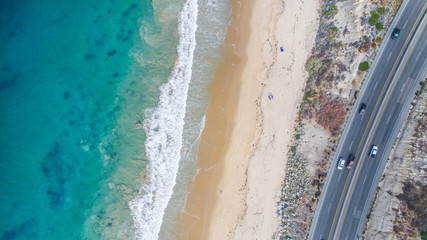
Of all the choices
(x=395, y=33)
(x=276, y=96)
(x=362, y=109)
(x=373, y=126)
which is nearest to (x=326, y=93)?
(x=362, y=109)

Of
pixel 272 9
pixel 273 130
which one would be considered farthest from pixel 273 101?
pixel 272 9

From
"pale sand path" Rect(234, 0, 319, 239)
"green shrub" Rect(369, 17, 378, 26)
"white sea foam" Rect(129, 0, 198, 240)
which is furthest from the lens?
"pale sand path" Rect(234, 0, 319, 239)

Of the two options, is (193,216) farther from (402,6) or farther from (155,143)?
(402,6)

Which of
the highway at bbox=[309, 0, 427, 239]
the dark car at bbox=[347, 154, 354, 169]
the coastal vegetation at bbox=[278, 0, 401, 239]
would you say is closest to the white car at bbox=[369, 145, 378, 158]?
the highway at bbox=[309, 0, 427, 239]

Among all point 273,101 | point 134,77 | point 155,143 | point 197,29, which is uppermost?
point 197,29

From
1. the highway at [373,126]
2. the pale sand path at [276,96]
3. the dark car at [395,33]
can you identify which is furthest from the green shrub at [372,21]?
the pale sand path at [276,96]

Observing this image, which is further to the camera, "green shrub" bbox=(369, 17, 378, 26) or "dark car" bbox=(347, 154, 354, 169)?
"dark car" bbox=(347, 154, 354, 169)

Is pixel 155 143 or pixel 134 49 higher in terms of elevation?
pixel 134 49

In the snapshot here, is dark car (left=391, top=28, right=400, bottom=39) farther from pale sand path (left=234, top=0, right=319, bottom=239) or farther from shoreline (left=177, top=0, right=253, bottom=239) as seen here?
shoreline (left=177, top=0, right=253, bottom=239)
